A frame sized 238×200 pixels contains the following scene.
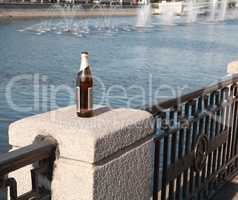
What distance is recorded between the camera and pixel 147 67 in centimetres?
2208

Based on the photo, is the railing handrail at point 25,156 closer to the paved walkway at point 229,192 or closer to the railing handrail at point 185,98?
the railing handrail at point 185,98

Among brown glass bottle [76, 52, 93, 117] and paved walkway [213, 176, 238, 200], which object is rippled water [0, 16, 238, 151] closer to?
paved walkway [213, 176, 238, 200]

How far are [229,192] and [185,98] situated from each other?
1767 mm

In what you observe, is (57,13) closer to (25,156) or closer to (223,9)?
(223,9)

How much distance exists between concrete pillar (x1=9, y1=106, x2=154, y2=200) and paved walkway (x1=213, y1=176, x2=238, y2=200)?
2.29 meters

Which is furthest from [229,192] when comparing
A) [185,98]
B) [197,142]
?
[185,98]

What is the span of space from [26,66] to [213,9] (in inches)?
3032

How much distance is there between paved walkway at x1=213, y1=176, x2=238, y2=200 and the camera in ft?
16.8

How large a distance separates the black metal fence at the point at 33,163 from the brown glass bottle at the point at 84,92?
412 millimetres

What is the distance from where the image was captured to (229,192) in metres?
5.25

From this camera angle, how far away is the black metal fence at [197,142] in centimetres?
377

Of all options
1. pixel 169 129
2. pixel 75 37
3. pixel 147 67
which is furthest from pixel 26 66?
pixel 169 129

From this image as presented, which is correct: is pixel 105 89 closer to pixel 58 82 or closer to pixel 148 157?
pixel 58 82

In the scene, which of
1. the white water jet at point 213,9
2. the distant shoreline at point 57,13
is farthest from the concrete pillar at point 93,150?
the white water jet at point 213,9
